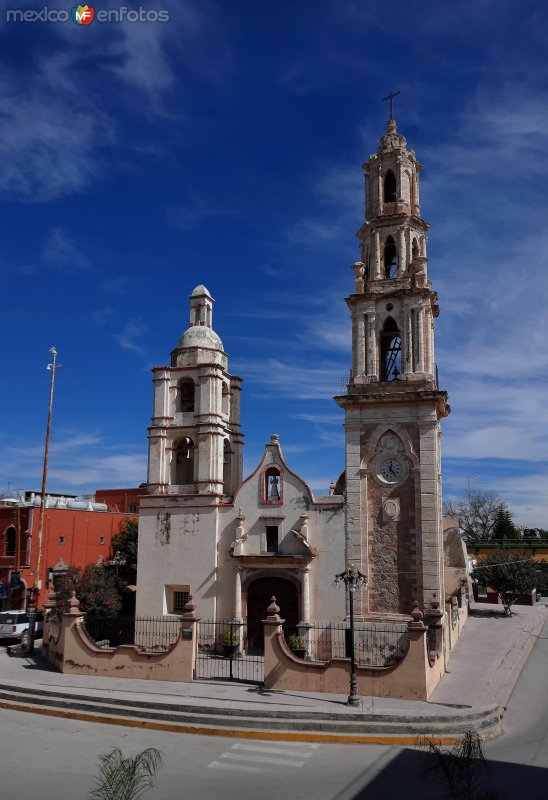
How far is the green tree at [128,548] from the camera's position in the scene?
42281 mm

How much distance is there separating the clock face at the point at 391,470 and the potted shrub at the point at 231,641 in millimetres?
8218

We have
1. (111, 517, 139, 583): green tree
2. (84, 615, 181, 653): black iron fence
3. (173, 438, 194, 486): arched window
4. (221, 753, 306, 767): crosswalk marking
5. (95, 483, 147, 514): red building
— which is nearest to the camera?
(221, 753, 306, 767): crosswalk marking

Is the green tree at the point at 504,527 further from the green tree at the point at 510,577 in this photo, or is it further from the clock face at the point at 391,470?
the clock face at the point at 391,470

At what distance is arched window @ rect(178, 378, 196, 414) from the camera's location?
1213 inches

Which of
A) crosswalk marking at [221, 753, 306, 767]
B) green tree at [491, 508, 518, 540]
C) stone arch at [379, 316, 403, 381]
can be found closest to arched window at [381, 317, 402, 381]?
stone arch at [379, 316, 403, 381]

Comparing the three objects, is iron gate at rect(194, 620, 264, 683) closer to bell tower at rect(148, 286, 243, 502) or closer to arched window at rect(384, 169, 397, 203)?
bell tower at rect(148, 286, 243, 502)

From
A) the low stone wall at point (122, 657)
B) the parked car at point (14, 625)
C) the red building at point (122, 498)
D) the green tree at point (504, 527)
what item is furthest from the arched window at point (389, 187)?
the green tree at point (504, 527)

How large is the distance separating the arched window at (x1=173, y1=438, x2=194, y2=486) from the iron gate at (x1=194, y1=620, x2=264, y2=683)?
684cm

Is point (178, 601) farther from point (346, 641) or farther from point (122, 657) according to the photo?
point (346, 641)

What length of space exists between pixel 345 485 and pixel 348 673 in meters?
9.29

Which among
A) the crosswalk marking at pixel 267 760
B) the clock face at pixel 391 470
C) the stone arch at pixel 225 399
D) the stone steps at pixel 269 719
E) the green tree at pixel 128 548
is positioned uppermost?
the stone arch at pixel 225 399

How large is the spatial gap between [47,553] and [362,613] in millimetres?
20560

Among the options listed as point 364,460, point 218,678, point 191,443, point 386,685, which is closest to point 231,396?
point 191,443

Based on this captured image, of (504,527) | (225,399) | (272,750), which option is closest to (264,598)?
(225,399)
